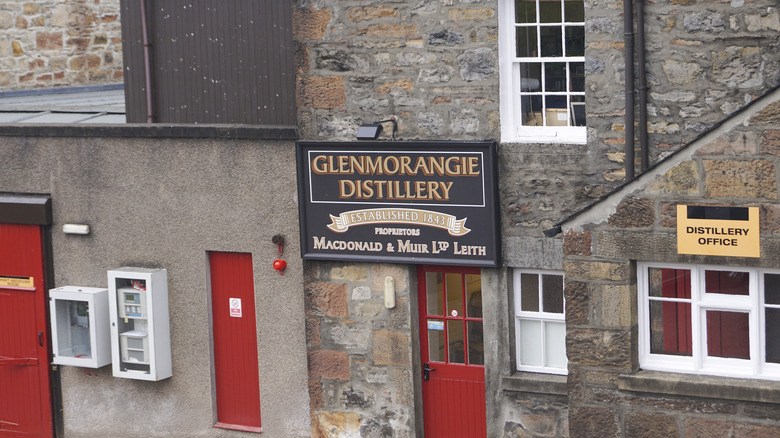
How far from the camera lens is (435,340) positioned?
11.4 metres

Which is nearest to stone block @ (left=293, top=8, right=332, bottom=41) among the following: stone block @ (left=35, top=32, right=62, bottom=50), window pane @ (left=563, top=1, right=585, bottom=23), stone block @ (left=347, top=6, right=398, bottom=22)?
stone block @ (left=347, top=6, right=398, bottom=22)

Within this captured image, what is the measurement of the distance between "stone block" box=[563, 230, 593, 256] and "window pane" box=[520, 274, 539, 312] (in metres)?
1.87

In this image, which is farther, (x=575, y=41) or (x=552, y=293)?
(x=552, y=293)

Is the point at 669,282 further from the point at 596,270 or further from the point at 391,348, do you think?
the point at 391,348

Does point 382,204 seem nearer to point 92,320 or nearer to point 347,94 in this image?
point 347,94

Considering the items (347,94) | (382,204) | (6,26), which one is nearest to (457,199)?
(382,204)

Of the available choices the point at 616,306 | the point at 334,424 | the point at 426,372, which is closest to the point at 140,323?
the point at 334,424

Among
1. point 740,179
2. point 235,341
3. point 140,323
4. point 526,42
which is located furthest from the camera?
point 140,323

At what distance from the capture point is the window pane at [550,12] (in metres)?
10.4

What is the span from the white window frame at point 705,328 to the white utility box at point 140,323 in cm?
547

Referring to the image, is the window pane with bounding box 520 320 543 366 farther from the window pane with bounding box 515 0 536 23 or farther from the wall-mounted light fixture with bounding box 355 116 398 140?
the window pane with bounding box 515 0 536 23

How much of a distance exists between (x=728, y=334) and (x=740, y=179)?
1.24 metres

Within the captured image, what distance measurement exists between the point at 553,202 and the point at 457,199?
0.89m

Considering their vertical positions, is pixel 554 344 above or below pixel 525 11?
below
